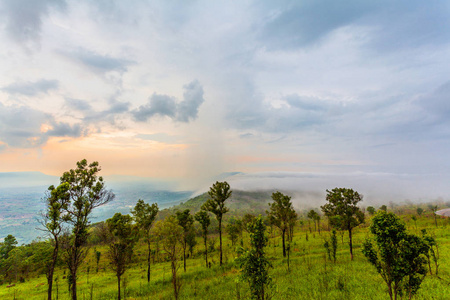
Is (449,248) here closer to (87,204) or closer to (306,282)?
(306,282)

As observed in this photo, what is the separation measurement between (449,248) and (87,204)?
7638 centimetres

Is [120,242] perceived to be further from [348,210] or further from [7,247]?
[7,247]

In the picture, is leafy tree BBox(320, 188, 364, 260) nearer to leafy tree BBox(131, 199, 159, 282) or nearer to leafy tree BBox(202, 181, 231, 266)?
leafy tree BBox(202, 181, 231, 266)

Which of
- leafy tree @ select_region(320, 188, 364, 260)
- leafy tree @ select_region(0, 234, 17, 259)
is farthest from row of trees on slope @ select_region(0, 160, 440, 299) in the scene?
leafy tree @ select_region(0, 234, 17, 259)

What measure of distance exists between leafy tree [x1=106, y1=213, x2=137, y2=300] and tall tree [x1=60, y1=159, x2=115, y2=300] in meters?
3.78

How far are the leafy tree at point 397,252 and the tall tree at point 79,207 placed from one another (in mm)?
35858

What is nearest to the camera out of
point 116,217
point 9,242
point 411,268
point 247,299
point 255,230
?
point 411,268

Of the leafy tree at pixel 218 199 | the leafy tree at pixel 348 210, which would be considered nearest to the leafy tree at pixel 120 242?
the leafy tree at pixel 218 199

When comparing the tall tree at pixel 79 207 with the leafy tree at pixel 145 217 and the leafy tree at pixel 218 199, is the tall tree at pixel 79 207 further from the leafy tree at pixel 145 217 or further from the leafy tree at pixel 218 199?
the leafy tree at pixel 218 199

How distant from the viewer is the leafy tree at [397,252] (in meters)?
12.6

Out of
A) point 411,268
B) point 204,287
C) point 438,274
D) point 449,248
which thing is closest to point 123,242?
point 204,287

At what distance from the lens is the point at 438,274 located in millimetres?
26062

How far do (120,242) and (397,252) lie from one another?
3489cm

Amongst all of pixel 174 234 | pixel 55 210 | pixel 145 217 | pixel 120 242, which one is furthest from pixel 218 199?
pixel 55 210
